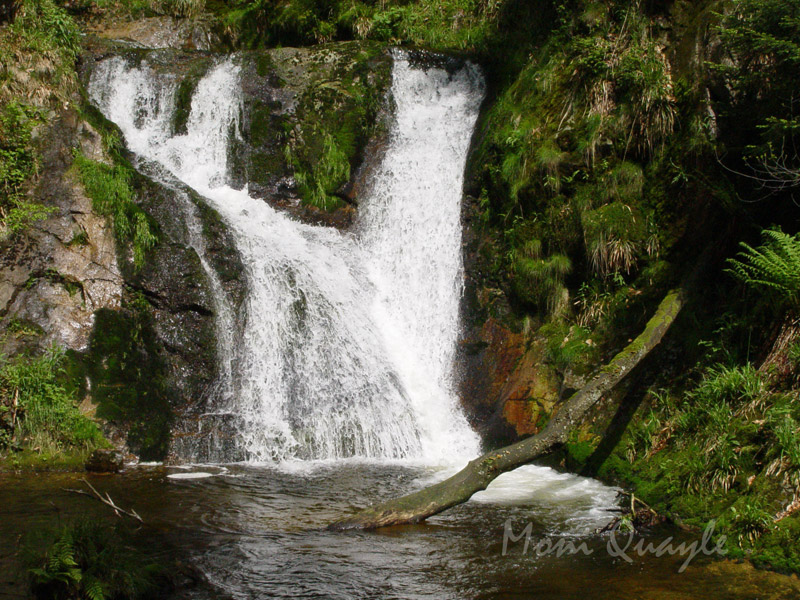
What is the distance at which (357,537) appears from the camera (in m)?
5.17

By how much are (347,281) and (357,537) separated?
5.64 metres

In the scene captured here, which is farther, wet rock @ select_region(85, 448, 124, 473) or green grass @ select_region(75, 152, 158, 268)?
green grass @ select_region(75, 152, 158, 268)

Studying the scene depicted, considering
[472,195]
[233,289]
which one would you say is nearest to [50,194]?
[233,289]

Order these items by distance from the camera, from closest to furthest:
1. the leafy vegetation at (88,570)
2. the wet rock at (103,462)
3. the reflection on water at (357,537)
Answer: the leafy vegetation at (88,570) → the reflection on water at (357,537) → the wet rock at (103,462)

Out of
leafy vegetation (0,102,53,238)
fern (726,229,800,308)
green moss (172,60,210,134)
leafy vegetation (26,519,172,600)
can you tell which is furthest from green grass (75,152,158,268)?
fern (726,229,800,308)

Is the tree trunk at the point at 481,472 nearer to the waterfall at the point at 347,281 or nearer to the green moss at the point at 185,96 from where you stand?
the waterfall at the point at 347,281

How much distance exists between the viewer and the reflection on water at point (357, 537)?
13.7 feet

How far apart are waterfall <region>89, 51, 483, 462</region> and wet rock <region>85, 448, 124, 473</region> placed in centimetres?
97

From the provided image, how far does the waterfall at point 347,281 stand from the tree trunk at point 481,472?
272 cm

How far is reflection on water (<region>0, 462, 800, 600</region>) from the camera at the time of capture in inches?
164

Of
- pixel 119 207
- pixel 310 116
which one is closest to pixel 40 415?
pixel 119 207

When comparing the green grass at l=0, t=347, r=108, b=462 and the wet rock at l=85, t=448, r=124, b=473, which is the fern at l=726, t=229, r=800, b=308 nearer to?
the wet rock at l=85, t=448, r=124, b=473

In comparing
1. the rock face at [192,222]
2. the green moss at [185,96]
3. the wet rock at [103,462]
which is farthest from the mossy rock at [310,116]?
the wet rock at [103,462]

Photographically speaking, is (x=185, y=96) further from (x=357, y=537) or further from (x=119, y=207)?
(x=357, y=537)
